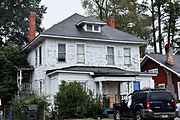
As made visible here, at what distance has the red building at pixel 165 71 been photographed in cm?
3572

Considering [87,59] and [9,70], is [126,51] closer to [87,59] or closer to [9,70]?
[87,59]

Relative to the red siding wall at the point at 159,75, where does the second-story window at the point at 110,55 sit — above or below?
above

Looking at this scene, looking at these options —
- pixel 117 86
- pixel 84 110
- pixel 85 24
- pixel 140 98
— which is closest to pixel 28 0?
pixel 85 24

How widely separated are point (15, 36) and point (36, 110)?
1331 inches

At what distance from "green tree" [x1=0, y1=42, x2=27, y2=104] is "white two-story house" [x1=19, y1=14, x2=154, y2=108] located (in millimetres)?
1480

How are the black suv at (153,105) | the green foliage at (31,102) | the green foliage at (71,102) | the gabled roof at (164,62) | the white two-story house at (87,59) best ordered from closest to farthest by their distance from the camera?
the black suv at (153,105), the green foliage at (31,102), the green foliage at (71,102), the white two-story house at (87,59), the gabled roof at (164,62)

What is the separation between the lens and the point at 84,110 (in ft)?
73.4

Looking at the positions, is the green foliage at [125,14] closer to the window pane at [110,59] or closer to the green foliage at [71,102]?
the window pane at [110,59]

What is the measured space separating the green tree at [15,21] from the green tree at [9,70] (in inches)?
643

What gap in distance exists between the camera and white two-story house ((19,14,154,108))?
26766mm

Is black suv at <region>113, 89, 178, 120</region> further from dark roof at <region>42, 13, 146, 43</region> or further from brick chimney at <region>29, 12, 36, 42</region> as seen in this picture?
brick chimney at <region>29, 12, 36, 42</region>

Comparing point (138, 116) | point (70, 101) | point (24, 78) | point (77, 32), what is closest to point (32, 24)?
point (24, 78)

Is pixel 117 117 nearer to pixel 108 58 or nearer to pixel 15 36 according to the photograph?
pixel 108 58

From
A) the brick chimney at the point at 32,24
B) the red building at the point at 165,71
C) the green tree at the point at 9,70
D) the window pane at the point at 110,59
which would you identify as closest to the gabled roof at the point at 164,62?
the red building at the point at 165,71
